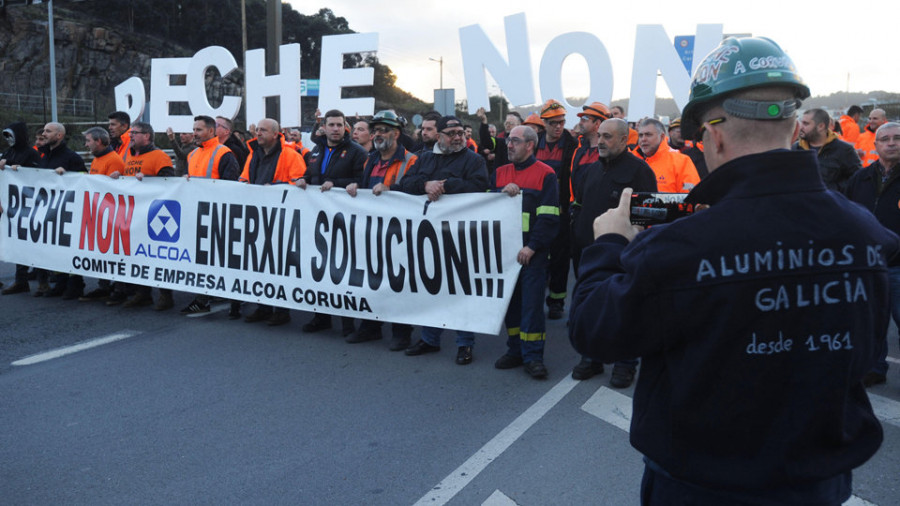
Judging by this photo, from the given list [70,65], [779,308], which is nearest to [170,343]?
[779,308]

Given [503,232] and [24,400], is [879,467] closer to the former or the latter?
[503,232]

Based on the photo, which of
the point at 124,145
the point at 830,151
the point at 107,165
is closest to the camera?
the point at 830,151

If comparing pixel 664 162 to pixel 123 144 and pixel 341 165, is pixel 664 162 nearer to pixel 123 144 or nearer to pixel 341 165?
pixel 341 165

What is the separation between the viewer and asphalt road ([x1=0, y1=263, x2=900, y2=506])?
3.87 metres

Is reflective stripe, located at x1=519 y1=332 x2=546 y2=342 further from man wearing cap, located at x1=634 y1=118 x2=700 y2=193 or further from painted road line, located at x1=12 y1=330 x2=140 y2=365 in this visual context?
painted road line, located at x1=12 y1=330 x2=140 y2=365

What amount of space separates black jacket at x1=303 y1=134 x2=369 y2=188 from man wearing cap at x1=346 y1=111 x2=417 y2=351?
0.36 meters

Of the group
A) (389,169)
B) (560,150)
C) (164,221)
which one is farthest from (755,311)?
(560,150)

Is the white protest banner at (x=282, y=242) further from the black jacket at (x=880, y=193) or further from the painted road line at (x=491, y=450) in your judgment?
the black jacket at (x=880, y=193)

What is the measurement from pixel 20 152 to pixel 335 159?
15.1 ft

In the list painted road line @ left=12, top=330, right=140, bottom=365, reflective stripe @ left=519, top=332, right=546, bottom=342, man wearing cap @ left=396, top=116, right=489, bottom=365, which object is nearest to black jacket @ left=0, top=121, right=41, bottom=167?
painted road line @ left=12, top=330, right=140, bottom=365

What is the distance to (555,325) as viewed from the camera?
25.1 feet

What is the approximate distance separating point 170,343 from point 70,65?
2125 inches

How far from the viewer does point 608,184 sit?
19.5ft

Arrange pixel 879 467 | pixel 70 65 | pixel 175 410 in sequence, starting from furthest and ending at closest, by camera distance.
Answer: pixel 70 65 < pixel 175 410 < pixel 879 467
